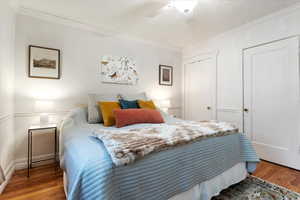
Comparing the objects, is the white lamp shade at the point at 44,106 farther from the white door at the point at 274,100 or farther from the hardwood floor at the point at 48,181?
the white door at the point at 274,100

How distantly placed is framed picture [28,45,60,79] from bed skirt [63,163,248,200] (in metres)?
1.66

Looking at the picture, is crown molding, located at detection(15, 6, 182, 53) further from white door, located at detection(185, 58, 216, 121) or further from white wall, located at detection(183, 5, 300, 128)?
white wall, located at detection(183, 5, 300, 128)

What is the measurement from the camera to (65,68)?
102 inches

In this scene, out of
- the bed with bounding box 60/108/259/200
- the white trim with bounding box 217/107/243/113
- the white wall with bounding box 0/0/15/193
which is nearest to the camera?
the bed with bounding box 60/108/259/200

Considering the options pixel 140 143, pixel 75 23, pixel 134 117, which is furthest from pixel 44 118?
pixel 140 143

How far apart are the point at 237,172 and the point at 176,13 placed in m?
2.36

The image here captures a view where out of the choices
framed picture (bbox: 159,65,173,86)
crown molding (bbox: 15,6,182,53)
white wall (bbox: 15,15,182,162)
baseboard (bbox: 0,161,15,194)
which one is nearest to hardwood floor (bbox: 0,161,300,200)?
baseboard (bbox: 0,161,15,194)

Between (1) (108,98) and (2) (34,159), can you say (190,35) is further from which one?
(2) (34,159)

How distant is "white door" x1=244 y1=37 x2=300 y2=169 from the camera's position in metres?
2.24

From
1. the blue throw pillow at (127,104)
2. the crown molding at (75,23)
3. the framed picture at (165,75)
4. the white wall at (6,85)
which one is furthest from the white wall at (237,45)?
the white wall at (6,85)

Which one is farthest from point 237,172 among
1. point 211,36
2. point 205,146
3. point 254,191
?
point 211,36

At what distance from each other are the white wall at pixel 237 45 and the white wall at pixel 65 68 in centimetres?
159

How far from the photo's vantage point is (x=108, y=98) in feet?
8.38

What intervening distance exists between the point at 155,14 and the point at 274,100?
7.68 feet
